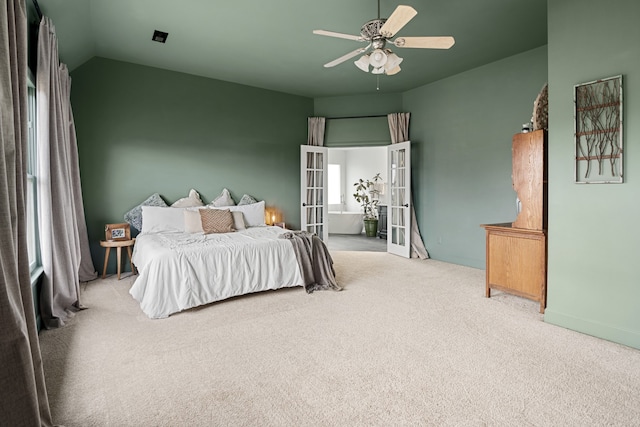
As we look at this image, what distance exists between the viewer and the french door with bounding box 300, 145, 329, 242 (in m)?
6.51

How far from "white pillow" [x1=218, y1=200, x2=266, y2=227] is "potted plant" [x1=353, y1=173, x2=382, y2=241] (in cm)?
407

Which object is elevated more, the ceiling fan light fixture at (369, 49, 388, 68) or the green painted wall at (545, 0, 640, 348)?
the ceiling fan light fixture at (369, 49, 388, 68)

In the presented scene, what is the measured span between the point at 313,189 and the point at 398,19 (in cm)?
427

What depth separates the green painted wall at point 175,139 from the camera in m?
4.77

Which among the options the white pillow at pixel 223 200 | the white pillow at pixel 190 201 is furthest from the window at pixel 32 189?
the white pillow at pixel 223 200

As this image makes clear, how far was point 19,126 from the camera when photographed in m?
1.83

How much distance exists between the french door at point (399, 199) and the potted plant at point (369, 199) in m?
2.45

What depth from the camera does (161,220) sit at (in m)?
4.75

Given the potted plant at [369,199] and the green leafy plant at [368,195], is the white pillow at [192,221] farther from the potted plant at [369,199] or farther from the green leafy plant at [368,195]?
the green leafy plant at [368,195]

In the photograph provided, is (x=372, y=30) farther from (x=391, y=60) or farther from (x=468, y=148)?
(x=468, y=148)

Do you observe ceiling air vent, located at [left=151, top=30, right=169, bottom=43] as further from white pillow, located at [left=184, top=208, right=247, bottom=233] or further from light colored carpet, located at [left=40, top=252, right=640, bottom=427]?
light colored carpet, located at [left=40, top=252, right=640, bottom=427]

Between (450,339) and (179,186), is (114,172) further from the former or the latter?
(450,339)

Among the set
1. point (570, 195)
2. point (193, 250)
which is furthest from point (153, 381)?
point (570, 195)

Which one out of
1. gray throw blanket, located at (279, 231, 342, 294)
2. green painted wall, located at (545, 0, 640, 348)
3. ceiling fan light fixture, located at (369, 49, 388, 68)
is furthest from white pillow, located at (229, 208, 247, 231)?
green painted wall, located at (545, 0, 640, 348)
